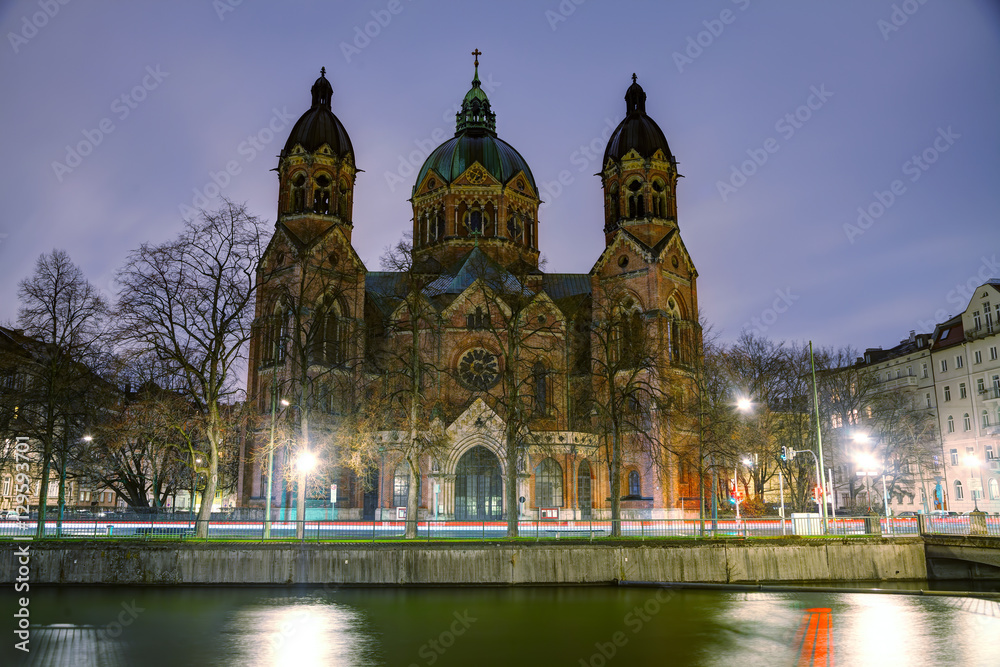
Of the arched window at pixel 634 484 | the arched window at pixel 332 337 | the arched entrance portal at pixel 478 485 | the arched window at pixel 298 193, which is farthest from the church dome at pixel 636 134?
the arched entrance portal at pixel 478 485

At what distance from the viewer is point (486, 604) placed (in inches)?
1024

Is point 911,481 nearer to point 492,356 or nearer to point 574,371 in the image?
point 574,371

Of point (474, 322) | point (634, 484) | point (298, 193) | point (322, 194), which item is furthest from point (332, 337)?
point (634, 484)

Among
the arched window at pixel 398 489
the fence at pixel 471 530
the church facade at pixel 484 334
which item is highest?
the church facade at pixel 484 334

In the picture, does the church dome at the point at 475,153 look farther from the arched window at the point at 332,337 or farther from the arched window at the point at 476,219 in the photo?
the arched window at the point at 332,337

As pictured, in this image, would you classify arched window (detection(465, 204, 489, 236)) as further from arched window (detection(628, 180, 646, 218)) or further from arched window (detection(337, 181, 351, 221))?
arched window (detection(628, 180, 646, 218))

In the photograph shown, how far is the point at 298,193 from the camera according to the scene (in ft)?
193

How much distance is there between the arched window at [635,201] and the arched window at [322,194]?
72.3 feet

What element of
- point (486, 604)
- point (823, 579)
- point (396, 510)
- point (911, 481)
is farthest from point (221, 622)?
point (911, 481)

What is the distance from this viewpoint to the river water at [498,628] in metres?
18.9

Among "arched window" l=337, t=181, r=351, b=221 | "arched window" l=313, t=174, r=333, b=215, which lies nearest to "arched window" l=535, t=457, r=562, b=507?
"arched window" l=337, t=181, r=351, b=221

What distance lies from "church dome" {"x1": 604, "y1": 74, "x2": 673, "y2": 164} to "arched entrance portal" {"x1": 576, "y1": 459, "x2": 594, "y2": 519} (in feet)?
78.4

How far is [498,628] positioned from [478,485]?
2941 centimetres

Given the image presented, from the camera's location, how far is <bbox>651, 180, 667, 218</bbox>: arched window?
61.1 metres
